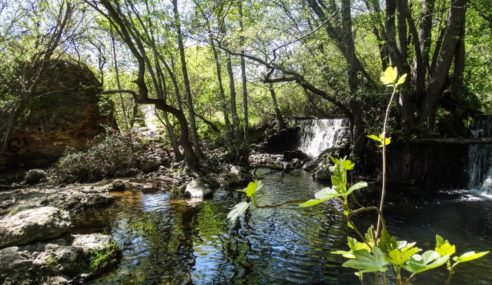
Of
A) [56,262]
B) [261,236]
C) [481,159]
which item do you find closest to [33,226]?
[56,262]

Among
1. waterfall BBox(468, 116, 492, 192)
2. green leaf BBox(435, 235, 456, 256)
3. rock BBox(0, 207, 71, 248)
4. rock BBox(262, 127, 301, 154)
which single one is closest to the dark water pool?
waterfall BBox(468, 116, 492, 192)

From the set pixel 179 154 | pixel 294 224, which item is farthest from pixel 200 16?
pixel 294 224

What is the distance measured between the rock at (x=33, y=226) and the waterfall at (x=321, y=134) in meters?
14.4

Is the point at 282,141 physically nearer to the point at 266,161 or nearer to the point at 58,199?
the point at 266,161

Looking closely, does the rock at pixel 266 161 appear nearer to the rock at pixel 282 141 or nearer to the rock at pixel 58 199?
the rock at pixel 282 141

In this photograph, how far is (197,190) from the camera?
1226cm

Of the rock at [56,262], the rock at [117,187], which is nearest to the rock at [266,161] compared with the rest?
the rock at [117,187]

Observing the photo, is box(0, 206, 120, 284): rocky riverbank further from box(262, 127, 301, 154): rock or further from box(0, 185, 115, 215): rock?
box(262, 127, 301, 154): rock

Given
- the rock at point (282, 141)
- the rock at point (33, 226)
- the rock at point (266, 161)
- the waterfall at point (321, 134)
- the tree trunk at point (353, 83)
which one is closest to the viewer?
the rock at point (33, 226)

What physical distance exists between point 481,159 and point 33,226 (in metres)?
13.1

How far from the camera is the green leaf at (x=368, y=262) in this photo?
2.98ft

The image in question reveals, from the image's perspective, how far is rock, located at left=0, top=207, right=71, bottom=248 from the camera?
6.22 m

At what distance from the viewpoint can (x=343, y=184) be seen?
1081mm

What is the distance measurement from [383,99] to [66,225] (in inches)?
409
